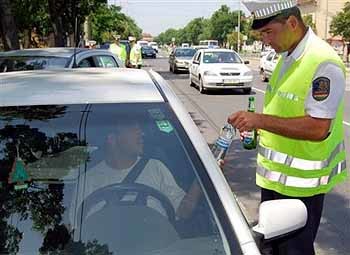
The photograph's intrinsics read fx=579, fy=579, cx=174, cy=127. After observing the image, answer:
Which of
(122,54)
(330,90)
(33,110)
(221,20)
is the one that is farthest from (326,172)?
(221,20)

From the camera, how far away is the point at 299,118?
9.77 ft

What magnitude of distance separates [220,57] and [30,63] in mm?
13548

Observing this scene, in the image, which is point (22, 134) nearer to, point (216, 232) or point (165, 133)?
point (165, 133)

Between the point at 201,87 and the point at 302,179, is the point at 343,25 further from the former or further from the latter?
the point at 302,179

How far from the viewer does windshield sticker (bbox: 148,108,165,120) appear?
2.65m

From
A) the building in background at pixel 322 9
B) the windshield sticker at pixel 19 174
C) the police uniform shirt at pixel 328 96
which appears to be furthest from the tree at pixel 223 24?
the windshield sticker at pixel 19 174

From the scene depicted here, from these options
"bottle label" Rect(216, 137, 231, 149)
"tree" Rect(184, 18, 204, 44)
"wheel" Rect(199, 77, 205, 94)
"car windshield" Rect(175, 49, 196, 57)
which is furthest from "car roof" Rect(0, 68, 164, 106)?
"tree" Rect(184, 18, 204, 44)

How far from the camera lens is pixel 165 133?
261 cm

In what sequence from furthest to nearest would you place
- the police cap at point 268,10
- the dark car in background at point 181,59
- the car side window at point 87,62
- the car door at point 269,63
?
the dark car in background at point 181,59 → the car door at point 269,63 → the car side window at point 87,62 → the police cap at point 268,10

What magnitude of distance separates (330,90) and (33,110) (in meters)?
1.47

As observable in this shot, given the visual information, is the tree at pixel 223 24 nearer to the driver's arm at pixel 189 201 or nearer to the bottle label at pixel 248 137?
the bottle label at pixel 248 137

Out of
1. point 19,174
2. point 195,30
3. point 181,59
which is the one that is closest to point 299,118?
point 19,174

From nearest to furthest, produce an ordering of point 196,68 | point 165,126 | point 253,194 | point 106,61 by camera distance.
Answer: point 165,126 < point 253,194 < point 106,61 < point 196,68

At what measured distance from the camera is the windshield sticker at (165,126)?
8.57ft
